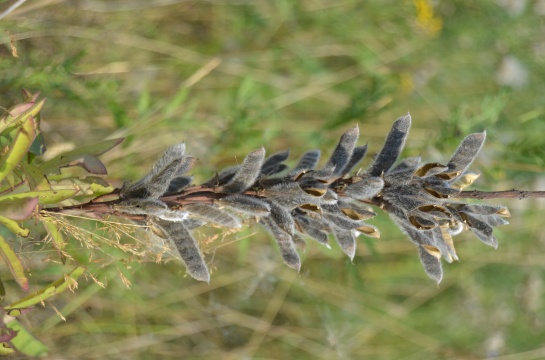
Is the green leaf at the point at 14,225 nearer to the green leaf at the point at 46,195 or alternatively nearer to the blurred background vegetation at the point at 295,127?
the green leaf at the point at 46,195

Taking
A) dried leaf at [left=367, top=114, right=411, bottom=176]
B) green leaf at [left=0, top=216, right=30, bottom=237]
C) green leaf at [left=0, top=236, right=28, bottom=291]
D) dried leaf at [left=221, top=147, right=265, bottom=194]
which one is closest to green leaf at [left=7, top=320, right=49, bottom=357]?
green leaf at [left=0, top=236, right=28, bottom=291]

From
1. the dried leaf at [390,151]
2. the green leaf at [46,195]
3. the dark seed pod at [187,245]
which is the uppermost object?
the green leaf at [46,195]

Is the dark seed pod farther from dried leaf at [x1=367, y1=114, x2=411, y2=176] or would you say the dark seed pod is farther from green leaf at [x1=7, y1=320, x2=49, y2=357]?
green leaf at [x1=7, y1=320, x2=49, y2=357]

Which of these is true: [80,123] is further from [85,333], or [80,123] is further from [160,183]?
[160,183]

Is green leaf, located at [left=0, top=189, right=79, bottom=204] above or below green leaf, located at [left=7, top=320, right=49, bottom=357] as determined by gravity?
above

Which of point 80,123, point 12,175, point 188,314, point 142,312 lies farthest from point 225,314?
point 12,175

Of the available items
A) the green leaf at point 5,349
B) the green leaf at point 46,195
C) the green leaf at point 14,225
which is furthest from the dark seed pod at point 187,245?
the green leaf at point 5,349

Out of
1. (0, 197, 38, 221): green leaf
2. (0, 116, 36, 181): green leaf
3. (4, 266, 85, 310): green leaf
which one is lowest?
(4, 266, 85, 310): green leaf

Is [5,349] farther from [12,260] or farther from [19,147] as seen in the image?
[19,147]
